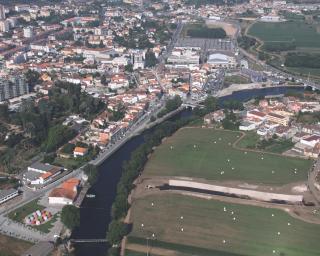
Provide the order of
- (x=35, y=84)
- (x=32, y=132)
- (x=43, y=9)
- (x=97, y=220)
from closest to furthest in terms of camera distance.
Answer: (x=97, y=220)
(x=32, y=132)
(x=35, y=84)
(x=43, y=9)

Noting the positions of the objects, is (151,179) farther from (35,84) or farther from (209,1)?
(209,1)

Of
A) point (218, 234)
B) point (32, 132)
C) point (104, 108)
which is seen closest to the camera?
point (218, 234)

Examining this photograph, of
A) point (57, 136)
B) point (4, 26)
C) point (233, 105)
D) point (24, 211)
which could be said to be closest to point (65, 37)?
point (4, 26)

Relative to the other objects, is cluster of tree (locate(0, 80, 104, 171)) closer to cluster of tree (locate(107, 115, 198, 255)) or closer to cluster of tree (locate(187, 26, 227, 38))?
cluster of tree (locate(107, 115, 198, 255))

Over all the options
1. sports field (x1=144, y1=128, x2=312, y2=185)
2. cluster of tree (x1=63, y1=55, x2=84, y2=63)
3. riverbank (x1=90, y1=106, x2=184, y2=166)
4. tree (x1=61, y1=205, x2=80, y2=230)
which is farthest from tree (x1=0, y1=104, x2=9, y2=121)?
cluster of tree (x1=63, y1=55, x2=84, y2=63)

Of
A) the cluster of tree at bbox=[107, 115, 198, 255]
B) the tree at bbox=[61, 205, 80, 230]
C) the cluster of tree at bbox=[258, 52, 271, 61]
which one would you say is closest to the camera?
the cluster of tree at bbox=[107, 115, 198, 255]

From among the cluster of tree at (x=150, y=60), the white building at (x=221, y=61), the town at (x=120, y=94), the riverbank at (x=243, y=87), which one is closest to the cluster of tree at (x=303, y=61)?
the town at (x=120, y=94)

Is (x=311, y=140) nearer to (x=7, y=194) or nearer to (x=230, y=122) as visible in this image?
(x=230, y=122)

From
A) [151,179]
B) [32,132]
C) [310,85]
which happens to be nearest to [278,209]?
[151,179]
